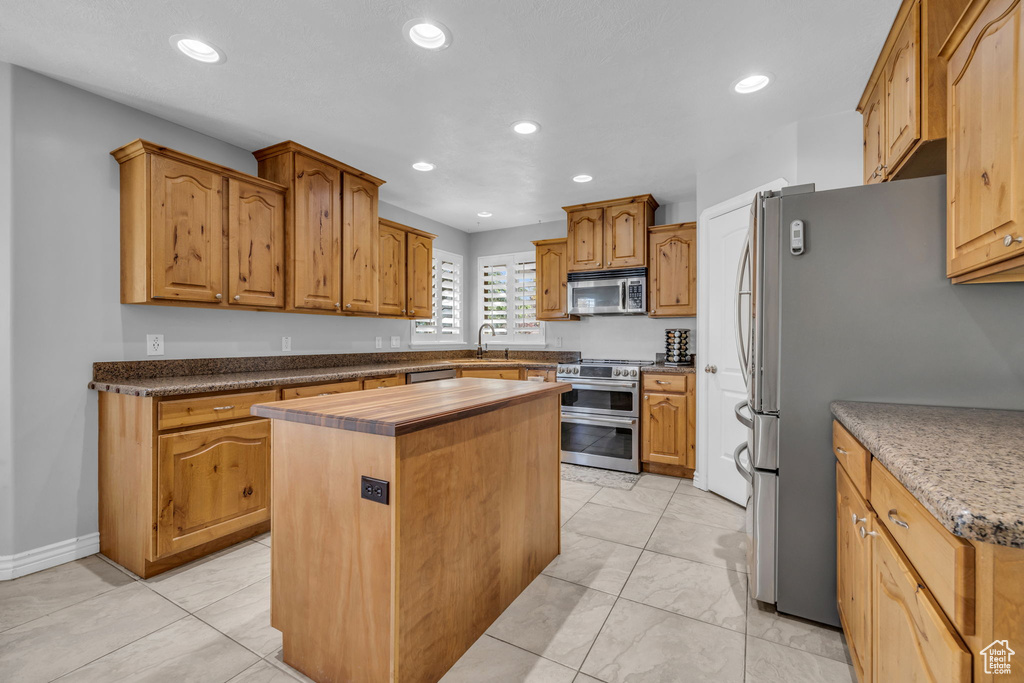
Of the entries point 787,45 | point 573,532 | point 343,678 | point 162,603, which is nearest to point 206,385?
point 162,603

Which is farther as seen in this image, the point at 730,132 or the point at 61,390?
the point at 730,132

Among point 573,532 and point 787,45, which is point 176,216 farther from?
point 787,45

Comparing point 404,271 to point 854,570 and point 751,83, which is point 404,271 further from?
point 854,570

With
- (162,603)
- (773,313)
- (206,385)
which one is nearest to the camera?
(773,313)

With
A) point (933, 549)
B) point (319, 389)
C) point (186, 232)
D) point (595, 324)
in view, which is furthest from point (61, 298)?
point (595, 324)

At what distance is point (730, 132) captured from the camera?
298 cm

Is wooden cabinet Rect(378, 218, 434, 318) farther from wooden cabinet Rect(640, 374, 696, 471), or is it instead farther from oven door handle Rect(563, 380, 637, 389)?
wooden cabinet Rect(640, 374, 696, 471)

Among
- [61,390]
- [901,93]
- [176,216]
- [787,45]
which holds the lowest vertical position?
[61,390]

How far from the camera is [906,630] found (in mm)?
952

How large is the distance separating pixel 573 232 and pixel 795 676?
12.6 ft

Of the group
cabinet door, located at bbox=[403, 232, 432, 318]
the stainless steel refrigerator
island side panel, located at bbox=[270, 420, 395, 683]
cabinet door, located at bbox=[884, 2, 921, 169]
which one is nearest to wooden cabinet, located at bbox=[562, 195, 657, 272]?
cabinet door, located at bbox=[403, 232, 432, 318]

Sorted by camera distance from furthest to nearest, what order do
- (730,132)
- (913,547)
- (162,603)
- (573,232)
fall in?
(573,232)
(730,132)
(162,603)
(913,547)

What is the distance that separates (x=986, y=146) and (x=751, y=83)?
1420 millimetres

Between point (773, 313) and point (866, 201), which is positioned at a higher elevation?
point (866, 201)
